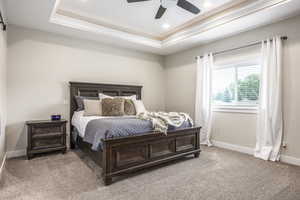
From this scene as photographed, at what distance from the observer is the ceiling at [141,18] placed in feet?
9.30

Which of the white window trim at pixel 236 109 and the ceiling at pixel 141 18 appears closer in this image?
the ceiling at pixel 141 18

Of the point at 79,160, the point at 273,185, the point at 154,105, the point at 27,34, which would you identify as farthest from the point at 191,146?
the point at 27,34

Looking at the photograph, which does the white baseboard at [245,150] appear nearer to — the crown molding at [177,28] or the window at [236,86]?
the window at [236,86]

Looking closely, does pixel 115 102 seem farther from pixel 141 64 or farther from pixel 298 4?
pixel 298 4

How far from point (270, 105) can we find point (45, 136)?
4.27 metres

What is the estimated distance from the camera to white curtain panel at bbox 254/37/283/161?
312cm

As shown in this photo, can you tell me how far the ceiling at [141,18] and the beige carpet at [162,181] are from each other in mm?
2567

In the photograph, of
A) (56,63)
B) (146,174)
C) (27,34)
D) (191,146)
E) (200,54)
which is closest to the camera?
(146,174)

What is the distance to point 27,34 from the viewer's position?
3523mm

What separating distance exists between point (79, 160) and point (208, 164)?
230cm

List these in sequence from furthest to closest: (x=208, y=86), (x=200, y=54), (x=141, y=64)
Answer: (x=141, y=64)
(x=200, y=54)
(x=208, y=86)

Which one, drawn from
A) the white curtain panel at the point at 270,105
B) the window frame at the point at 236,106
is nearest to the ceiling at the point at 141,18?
the white curtain panel at the point at 270,105

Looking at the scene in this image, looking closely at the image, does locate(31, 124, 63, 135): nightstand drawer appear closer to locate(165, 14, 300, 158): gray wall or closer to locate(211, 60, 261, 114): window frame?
locate(165, 14, 300, 158): gray wall

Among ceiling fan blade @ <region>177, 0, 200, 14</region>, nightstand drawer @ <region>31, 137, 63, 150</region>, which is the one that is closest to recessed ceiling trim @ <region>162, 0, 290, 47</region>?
ceiling fan blade @ <region>177, 0, 200, 14</region>
